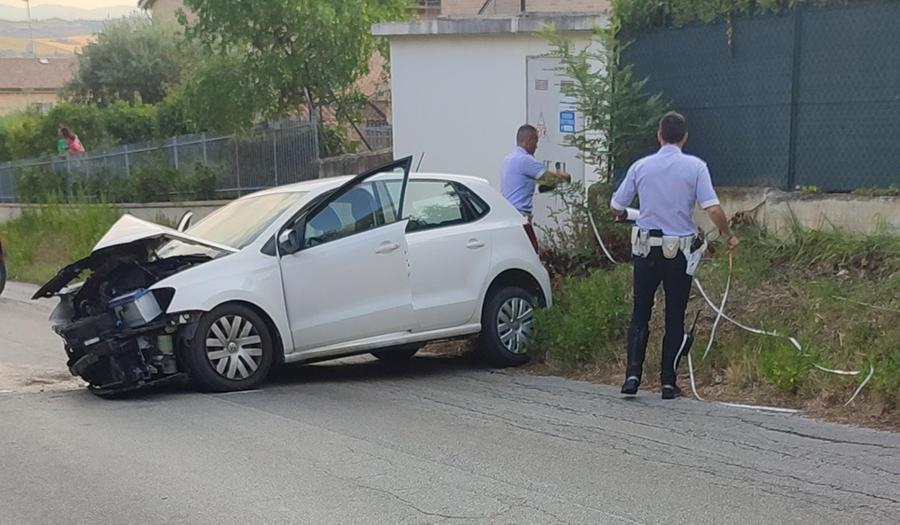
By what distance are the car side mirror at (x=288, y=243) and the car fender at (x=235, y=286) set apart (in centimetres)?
12

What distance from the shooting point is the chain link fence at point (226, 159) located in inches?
882

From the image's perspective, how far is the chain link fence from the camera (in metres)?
22.4

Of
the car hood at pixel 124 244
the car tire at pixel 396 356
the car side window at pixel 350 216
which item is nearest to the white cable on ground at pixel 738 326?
the car side window at pixel 350 216

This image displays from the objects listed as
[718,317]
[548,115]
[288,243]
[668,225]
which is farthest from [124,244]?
[548,115]

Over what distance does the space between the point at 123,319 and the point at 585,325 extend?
12.3 feet

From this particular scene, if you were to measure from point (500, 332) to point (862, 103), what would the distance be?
12.1ft

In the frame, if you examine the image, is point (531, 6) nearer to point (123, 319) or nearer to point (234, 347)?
point (234, 347)

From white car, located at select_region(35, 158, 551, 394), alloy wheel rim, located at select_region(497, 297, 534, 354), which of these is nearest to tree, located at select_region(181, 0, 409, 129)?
white car, located at select_region(35, 158, 551, 394)

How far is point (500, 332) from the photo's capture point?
9.54 m

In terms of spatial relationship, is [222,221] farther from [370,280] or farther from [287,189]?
[370,280]

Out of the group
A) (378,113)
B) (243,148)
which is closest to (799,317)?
(243,148)

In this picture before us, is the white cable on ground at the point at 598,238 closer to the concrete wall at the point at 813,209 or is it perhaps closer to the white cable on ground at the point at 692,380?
the concrete wall at the point at 813,209

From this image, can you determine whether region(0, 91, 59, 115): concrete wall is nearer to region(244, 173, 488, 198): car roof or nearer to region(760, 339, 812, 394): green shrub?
region(244, 173, 488, 198): car roof

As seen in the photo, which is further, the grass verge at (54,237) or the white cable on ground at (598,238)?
the grass verge at (54,237)
